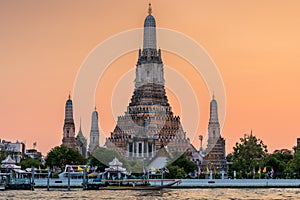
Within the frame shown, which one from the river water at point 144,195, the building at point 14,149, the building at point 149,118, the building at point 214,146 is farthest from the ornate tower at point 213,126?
the river water at point 144,195

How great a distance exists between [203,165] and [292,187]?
159 feet

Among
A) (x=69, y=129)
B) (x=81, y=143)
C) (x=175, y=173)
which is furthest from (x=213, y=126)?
(x=175, y=173)

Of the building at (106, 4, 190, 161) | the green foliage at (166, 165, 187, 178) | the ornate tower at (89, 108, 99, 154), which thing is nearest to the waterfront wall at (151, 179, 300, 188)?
the green foliage at (166, 165, 187, 178)

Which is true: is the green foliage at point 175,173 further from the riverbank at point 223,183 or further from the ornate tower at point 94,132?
the ornate tower at point 94,132

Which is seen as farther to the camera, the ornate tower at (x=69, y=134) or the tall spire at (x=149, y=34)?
the ornate tower at (x=69, y=134)

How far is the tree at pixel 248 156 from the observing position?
92.9 m

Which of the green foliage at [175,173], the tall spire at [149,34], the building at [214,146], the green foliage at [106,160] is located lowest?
the green foliage at [175,173]

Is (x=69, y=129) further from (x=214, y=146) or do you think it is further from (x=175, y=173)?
(x=175, y=173)

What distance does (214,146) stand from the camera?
13188cm

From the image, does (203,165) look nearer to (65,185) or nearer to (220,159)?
(220,159)

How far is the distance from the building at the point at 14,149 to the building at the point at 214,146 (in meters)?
38.1

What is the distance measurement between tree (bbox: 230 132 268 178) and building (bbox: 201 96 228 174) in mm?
31904

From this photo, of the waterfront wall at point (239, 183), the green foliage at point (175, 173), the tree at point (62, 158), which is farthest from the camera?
the tree at point (62, 158)

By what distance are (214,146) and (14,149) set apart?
42944mm
